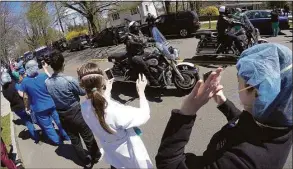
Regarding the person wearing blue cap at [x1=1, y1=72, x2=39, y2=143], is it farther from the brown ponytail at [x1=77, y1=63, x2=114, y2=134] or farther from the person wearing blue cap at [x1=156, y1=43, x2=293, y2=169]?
the person wearing blue cap at [x1=156, y1=43, x2=293, y2=169]

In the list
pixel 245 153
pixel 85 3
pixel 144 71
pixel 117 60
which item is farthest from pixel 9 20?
pixel 245 153

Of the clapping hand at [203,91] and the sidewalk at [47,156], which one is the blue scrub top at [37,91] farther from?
the clapping hand at [203,91]

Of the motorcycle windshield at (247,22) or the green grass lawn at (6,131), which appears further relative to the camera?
the motorcycle windshield at (247,22)

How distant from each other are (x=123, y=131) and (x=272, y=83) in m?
1.57

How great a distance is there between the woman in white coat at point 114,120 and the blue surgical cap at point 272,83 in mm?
1322

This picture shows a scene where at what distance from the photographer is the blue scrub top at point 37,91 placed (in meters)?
4.73

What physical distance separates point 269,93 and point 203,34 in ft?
30.1

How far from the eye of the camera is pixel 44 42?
42781 millimetres

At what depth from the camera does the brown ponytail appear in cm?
233

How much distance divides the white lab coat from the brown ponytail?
0.13 ft

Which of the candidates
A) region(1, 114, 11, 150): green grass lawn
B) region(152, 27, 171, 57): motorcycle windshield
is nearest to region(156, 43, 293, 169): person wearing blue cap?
region(152, 27, 171, 57): motorcycle windshield

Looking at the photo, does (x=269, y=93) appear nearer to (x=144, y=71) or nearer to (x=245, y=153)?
(x=245, y=153)

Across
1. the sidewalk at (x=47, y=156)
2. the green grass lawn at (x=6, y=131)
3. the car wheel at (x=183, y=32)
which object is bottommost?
the green grass lawn at (x=6, y=131)

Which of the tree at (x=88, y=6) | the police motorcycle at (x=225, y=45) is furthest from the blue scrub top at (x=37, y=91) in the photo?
the tree at (x=88, y=6)
